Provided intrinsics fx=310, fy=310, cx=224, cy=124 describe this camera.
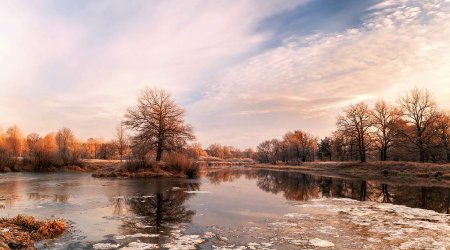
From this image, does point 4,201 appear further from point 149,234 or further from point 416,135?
point 416,135

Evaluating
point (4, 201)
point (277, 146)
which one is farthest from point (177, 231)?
point (277, 146)

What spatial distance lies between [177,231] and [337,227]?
5.95 metres

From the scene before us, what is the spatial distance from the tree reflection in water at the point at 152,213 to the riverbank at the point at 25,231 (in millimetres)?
2063

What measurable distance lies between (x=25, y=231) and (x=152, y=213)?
5.10 m

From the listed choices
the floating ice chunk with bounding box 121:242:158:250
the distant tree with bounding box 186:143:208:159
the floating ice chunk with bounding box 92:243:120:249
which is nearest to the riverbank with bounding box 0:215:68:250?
the floating ice chunk with bounding box 92:243:120:249

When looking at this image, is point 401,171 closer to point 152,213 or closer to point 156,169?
point 156,169

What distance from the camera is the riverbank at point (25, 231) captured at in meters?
8.06

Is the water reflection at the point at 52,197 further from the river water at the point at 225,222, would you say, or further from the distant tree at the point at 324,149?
the distant tree at the point at 324,149

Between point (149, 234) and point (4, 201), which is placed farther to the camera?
point (4, 201)

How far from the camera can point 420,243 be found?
9.53m

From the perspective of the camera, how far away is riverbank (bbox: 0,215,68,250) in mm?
8062

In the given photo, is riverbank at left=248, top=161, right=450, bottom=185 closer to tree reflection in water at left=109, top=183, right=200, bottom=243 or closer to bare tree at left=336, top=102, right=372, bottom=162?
bare tree at left=336, top=102, right=372, bottom=162

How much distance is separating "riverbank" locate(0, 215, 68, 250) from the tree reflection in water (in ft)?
6.77

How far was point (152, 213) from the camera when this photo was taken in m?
13.6
